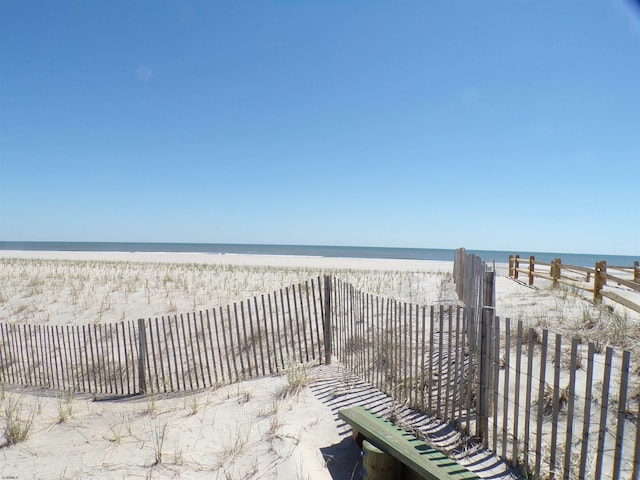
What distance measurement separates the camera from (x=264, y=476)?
361 centimetres

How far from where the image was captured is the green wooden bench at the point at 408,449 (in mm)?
3088

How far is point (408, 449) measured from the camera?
3424 millimetres

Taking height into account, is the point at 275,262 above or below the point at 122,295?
below

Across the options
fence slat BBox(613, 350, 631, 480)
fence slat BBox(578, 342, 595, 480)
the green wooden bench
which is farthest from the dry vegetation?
fence slat BBox(613, 350, 631, 480)

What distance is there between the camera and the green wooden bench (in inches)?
122

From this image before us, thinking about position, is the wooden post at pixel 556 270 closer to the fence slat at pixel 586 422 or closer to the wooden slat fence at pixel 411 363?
the wooden slat fence at pixel 411 363

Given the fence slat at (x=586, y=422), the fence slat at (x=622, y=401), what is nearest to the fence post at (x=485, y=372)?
the fence slat at (x=586, y=422)

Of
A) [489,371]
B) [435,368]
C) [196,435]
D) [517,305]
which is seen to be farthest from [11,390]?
[517,305]

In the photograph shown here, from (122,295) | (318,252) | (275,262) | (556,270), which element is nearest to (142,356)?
(122,295)

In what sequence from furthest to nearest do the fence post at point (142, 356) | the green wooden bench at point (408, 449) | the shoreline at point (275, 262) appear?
1. the shoreline at point (275, 262)
2. the fence post at point (142, 356)
3. the green wooden bench at point (408, 449)

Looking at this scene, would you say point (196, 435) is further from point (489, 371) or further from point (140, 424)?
point (489, 371)

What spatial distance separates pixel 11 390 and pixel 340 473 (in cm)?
701

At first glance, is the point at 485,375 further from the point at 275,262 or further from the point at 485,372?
the point at 275,262

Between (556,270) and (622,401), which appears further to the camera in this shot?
(556,270)
